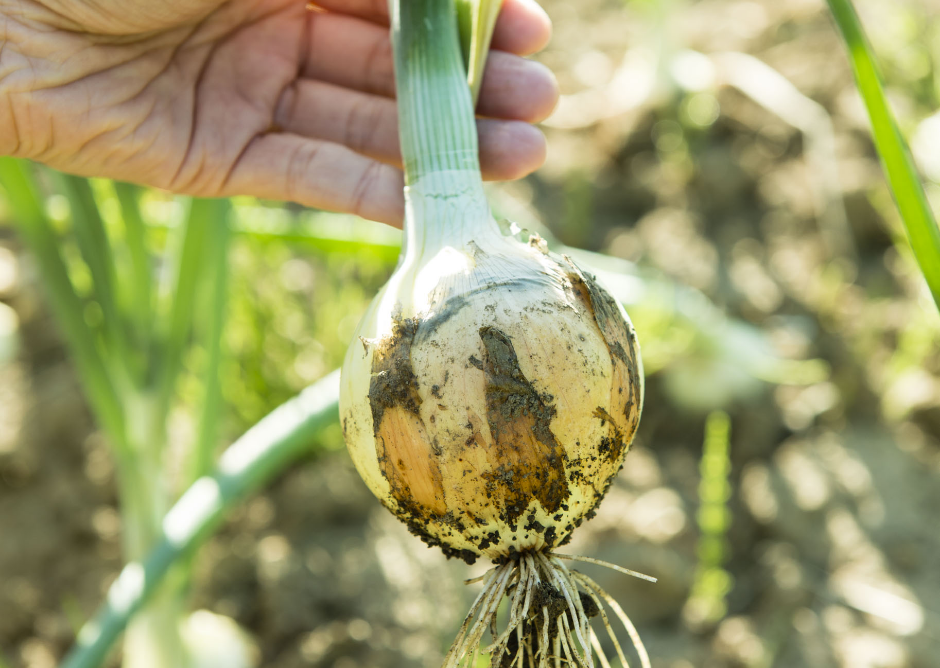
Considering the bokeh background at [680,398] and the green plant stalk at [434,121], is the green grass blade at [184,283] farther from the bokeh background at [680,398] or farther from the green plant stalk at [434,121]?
the green plant stalk at [434,121]

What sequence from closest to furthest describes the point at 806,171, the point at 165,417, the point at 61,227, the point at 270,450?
the point at 270,450 < the point at 165,417 < the point at 61,227 < the point at 806,171

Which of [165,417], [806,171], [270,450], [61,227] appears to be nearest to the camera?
[270,450]

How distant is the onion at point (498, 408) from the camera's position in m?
0.59

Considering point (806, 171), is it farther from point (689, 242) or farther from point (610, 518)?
point (610, 518)

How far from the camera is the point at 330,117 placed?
3.27ft

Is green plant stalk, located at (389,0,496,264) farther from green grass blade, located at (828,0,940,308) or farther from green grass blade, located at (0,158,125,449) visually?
green grass blade, located at (0,158,125,449)

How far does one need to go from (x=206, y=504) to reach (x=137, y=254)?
0.35 m

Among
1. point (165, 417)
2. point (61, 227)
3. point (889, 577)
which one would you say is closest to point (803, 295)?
point (889, 577)

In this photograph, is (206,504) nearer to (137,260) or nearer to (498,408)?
(137,260)

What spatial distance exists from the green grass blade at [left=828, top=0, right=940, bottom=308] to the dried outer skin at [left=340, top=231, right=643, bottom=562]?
23 cm

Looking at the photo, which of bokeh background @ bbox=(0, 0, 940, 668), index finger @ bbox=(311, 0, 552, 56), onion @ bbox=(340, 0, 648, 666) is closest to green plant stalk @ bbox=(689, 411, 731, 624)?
bokeh background @ bbox=(0, 0, 940, 668)

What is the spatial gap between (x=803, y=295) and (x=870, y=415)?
12.1 inches

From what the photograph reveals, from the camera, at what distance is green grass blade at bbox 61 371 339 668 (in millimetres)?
865

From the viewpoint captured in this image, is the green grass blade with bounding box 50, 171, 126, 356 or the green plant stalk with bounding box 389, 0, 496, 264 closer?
the green plant stalk with bounding box 389, 0, 496, 264
